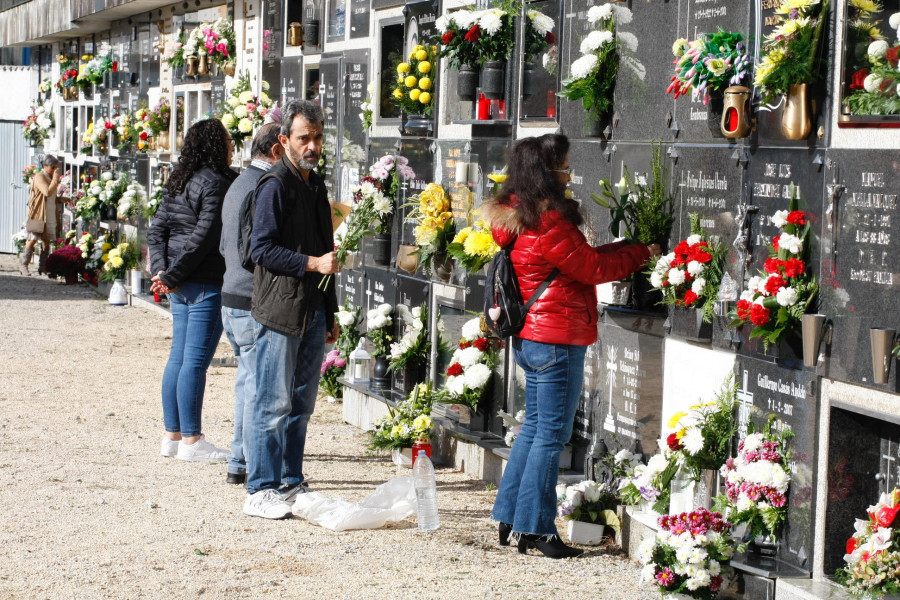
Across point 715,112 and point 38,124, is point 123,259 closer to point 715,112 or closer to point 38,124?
point 38,124

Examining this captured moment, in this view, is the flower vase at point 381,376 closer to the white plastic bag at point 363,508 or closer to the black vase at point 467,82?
the black vase at point 467,82

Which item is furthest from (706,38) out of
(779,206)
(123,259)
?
(123,259)

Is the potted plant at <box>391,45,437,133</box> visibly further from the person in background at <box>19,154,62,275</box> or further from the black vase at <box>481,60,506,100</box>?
the person in background at <box>19,154,62,275</box>

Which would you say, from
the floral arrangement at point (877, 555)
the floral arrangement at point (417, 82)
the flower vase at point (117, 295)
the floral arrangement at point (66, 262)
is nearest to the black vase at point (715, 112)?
the floral arrangement at point (877, 555)

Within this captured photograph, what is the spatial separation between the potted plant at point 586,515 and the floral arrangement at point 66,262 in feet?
41.6

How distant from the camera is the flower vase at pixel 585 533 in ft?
17.5

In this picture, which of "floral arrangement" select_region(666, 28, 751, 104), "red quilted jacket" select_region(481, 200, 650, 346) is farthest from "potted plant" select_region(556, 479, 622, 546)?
"floral arrangement" select_region(666, 28, 751, 104)

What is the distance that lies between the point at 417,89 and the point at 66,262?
1029 cm

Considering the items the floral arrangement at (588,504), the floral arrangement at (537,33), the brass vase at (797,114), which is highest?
the floral arrangement at (537,33)

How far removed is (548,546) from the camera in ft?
16.7

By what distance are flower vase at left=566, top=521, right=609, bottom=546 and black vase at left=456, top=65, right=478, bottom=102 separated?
256cm

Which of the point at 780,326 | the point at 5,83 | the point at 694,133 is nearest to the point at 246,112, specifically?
the point at 694,133

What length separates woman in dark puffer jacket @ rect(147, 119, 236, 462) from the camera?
21.6ft

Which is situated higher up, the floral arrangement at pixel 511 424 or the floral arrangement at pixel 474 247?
the floral arrangement at pixel 474 247
